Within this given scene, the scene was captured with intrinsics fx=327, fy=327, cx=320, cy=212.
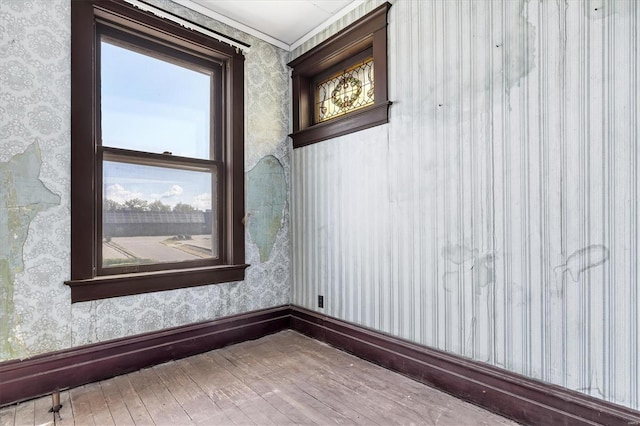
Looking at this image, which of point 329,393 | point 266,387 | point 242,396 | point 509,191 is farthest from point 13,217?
point 509,191

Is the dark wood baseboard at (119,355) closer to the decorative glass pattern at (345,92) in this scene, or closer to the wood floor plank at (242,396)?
the wood floor plank at (242,396)

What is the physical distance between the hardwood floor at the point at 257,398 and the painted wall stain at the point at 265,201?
3.42ft

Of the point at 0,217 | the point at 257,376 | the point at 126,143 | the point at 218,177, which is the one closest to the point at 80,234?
the point at 0,217

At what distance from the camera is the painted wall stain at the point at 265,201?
2941 millimetres

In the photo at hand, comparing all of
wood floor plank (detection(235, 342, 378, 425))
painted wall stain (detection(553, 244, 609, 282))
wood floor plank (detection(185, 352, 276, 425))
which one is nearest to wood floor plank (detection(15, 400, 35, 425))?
wood floor plank (detection(185, 352, 276, 425))

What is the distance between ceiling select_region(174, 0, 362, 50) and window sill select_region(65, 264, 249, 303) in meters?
2.08

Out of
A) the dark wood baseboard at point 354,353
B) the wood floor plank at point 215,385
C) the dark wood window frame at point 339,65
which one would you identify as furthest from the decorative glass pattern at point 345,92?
the wood floor plank at point 215,385

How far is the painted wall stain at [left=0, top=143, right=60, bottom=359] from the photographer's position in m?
1.87

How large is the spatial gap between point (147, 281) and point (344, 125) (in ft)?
6.21

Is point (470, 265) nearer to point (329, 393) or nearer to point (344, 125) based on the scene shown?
point (329, 393)

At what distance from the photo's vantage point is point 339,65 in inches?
111

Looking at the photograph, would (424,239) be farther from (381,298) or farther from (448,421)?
(448,421)

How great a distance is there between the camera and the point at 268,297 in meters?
3.02

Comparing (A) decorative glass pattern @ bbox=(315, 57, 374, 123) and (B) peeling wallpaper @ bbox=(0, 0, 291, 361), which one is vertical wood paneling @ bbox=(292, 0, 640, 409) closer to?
(A) decorative glass pattern @ bbox=(315, 57, 374, 123)
